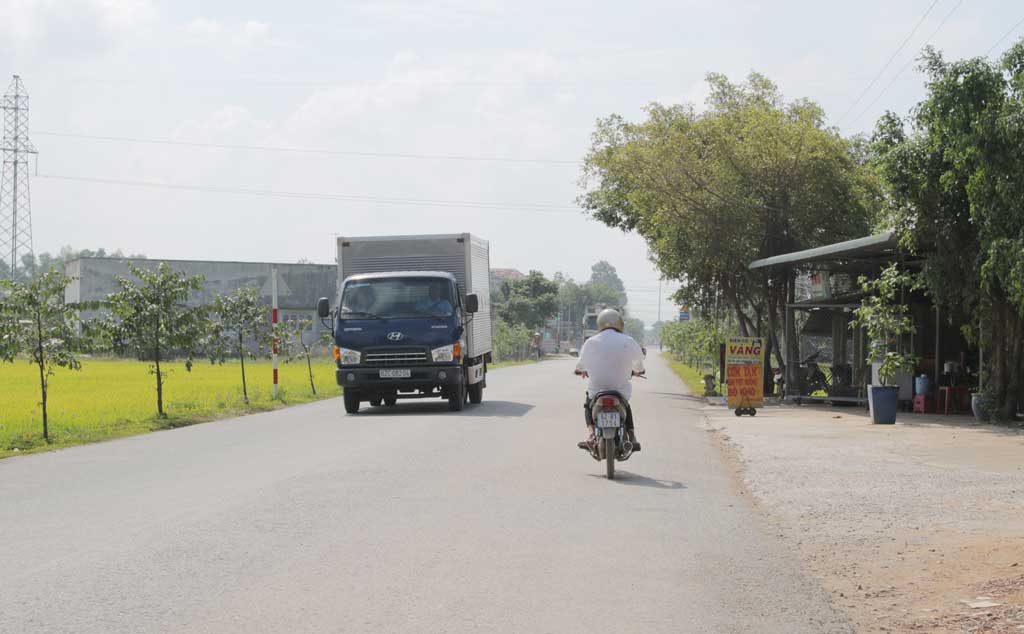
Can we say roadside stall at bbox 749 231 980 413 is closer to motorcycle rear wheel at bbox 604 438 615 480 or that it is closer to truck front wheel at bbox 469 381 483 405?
truck front wheel at bbox 469 381 483 405

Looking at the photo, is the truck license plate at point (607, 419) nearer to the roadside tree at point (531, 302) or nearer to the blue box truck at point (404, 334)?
the blue box truck at point (404, 334)

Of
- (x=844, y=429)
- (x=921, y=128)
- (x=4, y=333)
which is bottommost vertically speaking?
(x=844, y=429)

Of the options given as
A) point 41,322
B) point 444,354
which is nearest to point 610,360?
point 444,354

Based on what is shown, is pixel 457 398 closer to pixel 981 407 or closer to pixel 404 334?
pixel 404 334

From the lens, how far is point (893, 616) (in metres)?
6.14

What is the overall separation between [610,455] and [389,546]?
417 centimetres

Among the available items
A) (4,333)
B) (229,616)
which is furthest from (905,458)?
(4,333)

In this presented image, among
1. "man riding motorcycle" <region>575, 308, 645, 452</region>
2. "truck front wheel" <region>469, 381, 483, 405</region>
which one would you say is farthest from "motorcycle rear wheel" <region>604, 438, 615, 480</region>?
"truck front wheel" <region>469, 381, 483, 405</region>

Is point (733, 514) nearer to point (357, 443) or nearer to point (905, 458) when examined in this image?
point (905, 458)

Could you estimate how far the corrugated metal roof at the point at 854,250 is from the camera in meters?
20.8

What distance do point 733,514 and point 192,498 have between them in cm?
467

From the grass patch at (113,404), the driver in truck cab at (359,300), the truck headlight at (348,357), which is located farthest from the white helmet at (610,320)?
the driver in truck cab at (359,300)

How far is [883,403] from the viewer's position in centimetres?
1952

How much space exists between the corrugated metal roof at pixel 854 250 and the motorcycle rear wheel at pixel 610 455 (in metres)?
11.0
